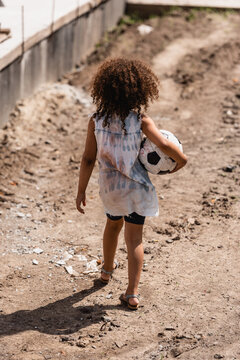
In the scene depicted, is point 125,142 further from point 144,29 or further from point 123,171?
point 144,29

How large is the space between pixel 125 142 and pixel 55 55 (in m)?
4.86

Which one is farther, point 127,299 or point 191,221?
point 191,221

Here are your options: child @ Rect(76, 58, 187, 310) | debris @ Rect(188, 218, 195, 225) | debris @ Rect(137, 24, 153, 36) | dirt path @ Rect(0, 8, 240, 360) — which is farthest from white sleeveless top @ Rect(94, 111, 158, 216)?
debris @ Rect(137, 24, 153, 36)

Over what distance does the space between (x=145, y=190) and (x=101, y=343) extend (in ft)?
3.18

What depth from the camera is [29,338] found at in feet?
11.5

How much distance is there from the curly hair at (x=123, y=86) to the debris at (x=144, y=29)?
23.5 ft

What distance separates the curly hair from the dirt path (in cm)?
128

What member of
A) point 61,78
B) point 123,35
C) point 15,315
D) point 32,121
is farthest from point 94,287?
point 123,35

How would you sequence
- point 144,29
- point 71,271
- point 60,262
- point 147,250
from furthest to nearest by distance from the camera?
point 144,29 → point 147,250 → point 60,262 → point 71,271

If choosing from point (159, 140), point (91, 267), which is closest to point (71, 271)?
point (91, 267)

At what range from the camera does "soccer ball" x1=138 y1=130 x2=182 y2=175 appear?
138 inches

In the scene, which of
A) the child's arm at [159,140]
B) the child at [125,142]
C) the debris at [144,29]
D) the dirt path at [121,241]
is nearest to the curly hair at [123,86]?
the child at [125,142]

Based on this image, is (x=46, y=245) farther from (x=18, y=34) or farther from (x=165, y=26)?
(x=165, y=26)

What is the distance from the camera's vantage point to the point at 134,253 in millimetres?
3699
